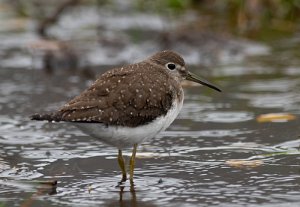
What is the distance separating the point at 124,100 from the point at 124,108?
0.08m

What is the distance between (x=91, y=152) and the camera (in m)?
8.23

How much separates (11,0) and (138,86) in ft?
26.8

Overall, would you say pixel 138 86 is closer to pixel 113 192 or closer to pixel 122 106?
pixel 122 106

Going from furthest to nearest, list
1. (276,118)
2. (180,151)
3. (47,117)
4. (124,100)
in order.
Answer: (276,118), (180,151), (124,100), (47,117)

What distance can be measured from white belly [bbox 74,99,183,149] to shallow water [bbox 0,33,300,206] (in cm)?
40

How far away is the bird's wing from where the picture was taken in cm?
679

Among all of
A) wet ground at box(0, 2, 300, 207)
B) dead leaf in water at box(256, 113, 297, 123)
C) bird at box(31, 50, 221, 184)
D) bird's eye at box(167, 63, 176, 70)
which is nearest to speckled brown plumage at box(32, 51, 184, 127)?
bird at box(31, 50, 221, 184)

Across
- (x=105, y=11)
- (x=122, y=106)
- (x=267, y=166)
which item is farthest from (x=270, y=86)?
(x=105, y=11)

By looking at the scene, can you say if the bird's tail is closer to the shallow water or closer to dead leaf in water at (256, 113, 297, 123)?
the shallow water

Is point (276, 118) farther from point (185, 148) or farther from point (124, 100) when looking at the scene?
point (124, 100)

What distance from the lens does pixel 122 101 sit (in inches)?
275

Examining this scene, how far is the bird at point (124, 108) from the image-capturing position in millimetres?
6785

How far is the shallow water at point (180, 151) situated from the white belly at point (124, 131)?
403mm

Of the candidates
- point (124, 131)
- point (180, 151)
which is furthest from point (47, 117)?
point (180, 151)
